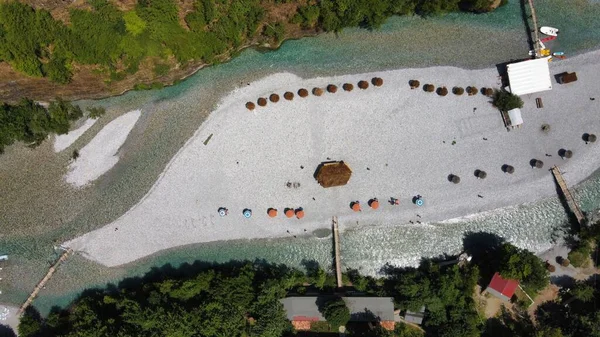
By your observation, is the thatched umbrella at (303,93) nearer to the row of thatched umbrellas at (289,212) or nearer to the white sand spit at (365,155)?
the white sand spit at (365,155)

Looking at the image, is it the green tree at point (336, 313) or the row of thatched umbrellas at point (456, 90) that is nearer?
the green tree at point (336, 313)

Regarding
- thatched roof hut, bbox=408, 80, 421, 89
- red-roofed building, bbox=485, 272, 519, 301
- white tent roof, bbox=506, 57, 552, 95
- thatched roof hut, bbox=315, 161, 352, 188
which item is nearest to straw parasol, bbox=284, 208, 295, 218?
thatched roof hut, bbox=315, 161, 352, 188

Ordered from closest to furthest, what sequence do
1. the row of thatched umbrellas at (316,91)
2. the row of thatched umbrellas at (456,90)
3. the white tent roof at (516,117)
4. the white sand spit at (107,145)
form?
the white tent roof at (516,117), the row of thatched umbrellas at (456,90), the row of thatched umbrellas at (316,91), the white sand spit at (107,145)

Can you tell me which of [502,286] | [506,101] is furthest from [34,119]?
[502,286]

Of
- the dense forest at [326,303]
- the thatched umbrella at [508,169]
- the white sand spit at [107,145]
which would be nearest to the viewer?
the dense forest at [326,303]

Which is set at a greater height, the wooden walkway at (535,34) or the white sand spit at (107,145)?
the wooden walkway at (535,34)

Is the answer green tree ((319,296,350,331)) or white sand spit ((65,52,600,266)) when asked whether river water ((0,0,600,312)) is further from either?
green tree ((319,296,350,331))

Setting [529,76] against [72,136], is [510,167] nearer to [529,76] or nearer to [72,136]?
[529,76]

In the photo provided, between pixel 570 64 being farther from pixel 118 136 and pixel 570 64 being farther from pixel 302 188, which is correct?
pixel 118 136

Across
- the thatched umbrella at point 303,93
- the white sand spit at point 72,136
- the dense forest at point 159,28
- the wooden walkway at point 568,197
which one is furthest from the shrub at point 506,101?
the white sand spit at point 72,136
